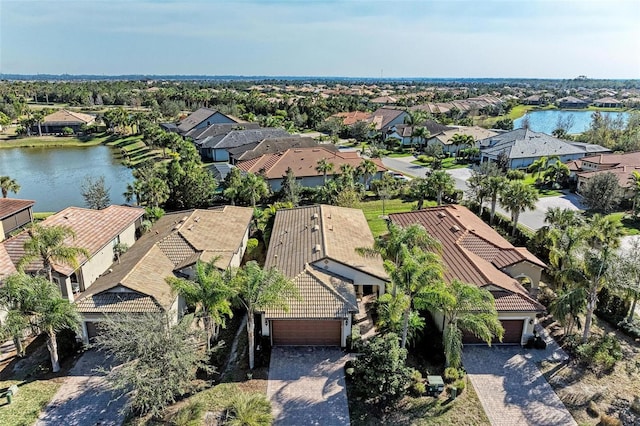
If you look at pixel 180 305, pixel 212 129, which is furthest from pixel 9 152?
pixel 180 305

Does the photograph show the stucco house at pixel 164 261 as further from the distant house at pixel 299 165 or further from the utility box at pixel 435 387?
the distant house at pixel 299 165

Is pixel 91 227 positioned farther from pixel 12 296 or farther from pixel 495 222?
pixel 495 222

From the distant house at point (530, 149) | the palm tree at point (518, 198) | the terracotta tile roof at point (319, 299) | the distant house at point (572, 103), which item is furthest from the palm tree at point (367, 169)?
the distant house at point (572, 103)

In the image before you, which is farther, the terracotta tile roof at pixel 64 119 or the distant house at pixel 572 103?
the distant house at pixel 572 103

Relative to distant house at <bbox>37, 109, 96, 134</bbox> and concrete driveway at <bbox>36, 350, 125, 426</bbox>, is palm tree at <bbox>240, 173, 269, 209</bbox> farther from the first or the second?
distant house at <bbox>37, 109, 96, 134</bbox>

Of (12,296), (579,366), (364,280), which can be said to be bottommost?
(579,366)

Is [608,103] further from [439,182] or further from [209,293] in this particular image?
[209,293]

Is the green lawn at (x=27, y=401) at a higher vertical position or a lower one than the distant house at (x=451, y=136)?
lower

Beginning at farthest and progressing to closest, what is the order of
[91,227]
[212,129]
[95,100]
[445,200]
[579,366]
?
1. [95,100]
2. [212,129]
3. [445,200]
4. [91,227]
5. [579,366]

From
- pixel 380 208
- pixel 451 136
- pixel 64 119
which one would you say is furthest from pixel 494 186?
pixel 64 119
